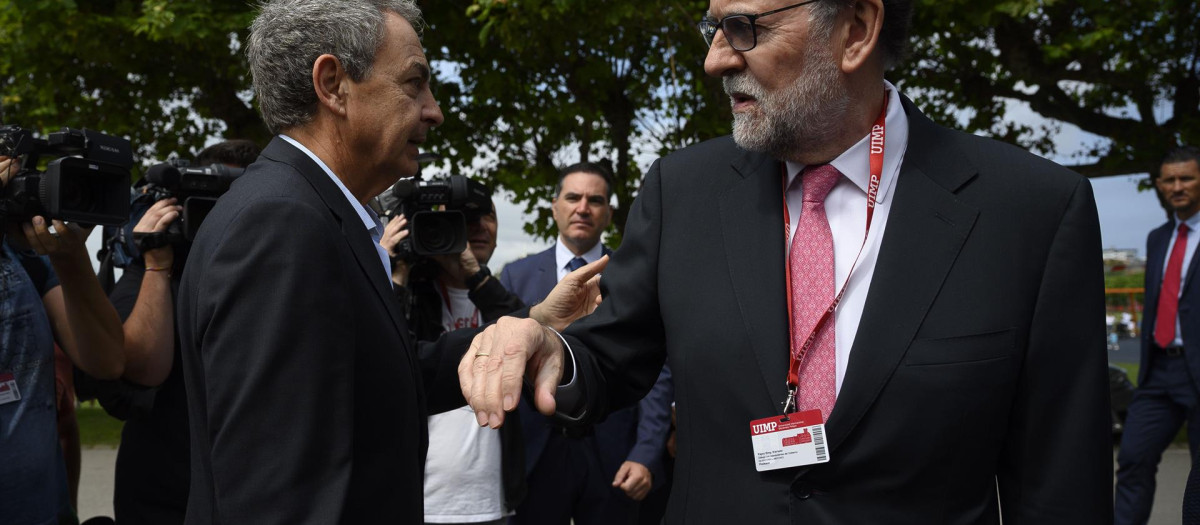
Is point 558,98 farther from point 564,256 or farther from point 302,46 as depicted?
point 302,46

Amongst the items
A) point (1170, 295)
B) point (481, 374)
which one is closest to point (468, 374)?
point (481, 374)

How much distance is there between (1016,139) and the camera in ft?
45.5

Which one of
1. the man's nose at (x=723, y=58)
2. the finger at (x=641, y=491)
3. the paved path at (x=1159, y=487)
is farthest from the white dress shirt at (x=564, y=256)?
the paved path at (x=1159, y=487)

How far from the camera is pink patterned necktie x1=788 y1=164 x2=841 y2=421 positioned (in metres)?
1.96

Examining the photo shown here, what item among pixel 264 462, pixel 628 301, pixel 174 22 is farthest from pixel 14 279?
pixel 174 22

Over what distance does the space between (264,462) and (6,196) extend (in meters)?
1.72

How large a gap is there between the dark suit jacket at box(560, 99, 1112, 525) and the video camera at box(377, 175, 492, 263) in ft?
7.58

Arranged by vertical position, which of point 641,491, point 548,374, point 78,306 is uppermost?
point 78,306

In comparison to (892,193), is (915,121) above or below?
above

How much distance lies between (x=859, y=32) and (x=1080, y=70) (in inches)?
431

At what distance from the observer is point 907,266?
1.94 metres

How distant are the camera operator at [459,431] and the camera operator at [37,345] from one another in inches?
47.5

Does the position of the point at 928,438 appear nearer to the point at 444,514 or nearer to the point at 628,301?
the point at 628,301

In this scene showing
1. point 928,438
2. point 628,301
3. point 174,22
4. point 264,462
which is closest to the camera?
point 928,438
